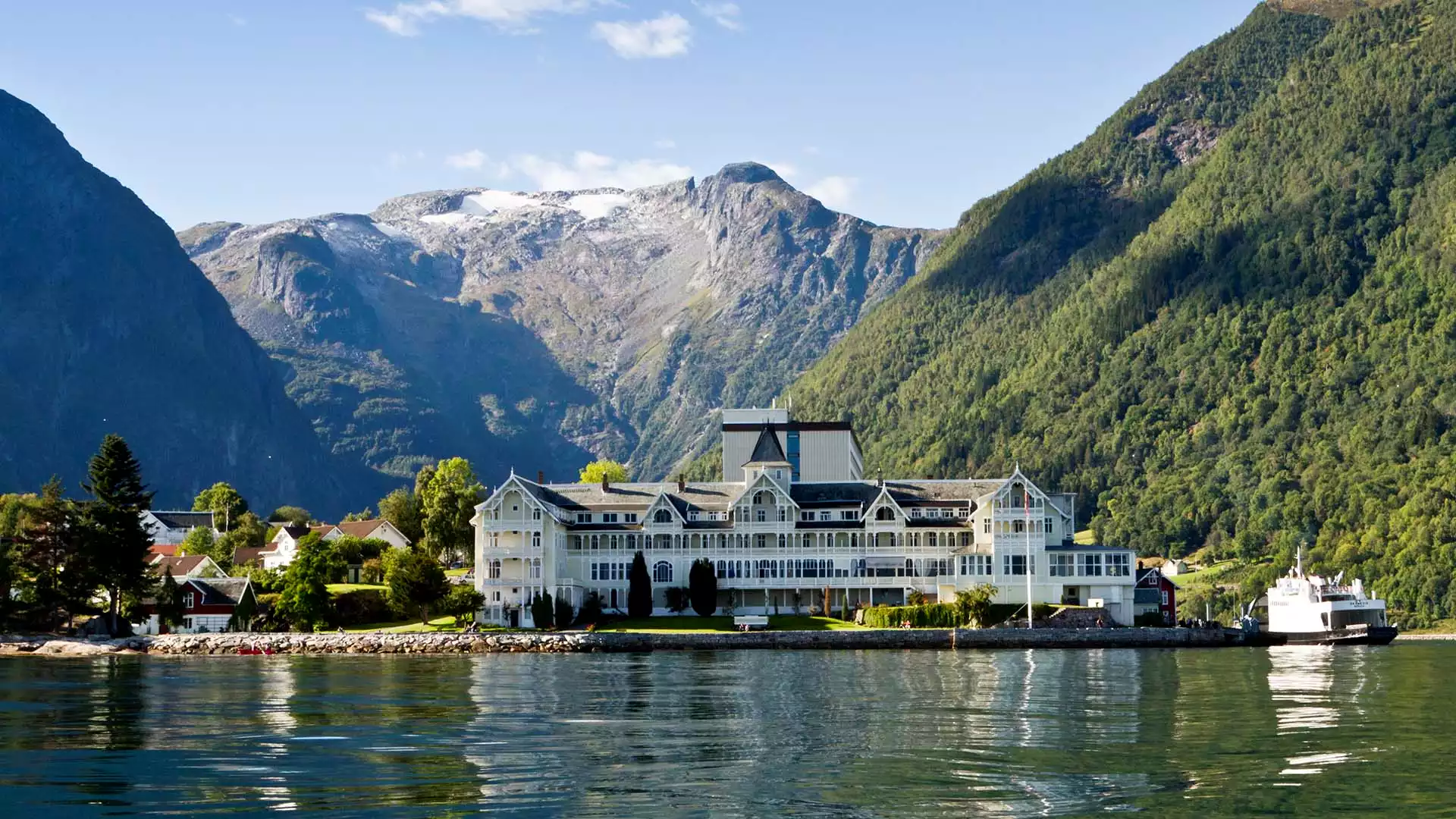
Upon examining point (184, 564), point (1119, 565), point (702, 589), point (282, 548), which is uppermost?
point (282, 548)

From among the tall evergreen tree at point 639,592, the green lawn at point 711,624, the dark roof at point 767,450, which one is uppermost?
the dark roof at point 767,450

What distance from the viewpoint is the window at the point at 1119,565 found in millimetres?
135625

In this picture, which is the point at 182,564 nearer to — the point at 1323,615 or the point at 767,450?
the point at 767,450

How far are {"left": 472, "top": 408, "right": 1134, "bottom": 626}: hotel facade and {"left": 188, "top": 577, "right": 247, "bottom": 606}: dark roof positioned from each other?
17911 mm

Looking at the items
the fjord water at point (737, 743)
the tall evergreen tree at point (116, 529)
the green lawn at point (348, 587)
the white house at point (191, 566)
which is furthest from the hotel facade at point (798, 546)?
the fjord water at point (737, 743)

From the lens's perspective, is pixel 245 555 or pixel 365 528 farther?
pixel 365 528

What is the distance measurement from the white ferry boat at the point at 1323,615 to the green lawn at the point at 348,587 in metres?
68.4

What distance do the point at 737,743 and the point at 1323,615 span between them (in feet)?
313

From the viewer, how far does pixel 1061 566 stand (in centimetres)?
13612

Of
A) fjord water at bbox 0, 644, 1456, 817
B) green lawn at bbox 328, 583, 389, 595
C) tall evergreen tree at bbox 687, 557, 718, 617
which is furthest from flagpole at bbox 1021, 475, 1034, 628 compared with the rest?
green lawn at bbox 328, 583, 389, 595

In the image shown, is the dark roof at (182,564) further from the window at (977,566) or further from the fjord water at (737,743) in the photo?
the fjord water at (737,743)

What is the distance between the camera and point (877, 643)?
390 feet

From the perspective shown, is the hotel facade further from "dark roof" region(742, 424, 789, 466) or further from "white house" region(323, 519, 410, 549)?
"white house" region(323, 519, 410, 549)

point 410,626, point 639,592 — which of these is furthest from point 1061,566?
point 410,626
